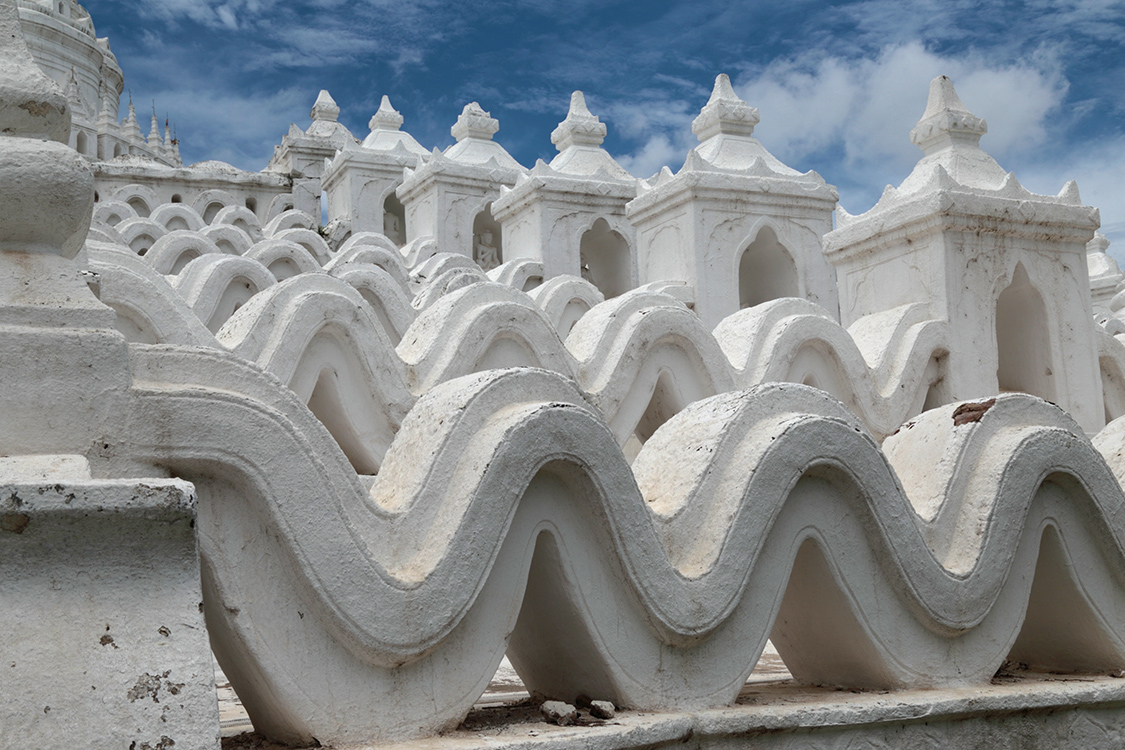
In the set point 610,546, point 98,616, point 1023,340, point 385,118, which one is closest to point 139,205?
point 385,118

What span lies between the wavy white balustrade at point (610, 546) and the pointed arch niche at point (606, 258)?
→ 7231mm

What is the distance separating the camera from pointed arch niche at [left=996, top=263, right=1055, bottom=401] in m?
6.69

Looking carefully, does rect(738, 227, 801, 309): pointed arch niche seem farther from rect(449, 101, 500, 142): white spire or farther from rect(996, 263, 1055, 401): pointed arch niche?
rect(449, 101, 500, 142): white spire

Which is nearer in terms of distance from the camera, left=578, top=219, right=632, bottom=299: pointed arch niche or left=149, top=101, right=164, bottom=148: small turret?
left=578, top=219, right=632, bottom=299: pointed arch niche

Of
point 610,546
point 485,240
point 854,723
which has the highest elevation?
point 485,240

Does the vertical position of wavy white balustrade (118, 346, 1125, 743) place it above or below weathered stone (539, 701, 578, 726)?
above

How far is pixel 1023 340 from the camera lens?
6.90 m

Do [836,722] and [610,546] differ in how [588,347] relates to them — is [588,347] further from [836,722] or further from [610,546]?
[836,722]

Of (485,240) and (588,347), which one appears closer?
(588,347)

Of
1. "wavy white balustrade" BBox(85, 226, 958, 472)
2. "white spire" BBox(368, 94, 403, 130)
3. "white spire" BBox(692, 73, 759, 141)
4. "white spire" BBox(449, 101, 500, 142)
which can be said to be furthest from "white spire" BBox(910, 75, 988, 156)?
"white spire" BBox(368, 94, 403, 130)

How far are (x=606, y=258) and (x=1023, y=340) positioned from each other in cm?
528

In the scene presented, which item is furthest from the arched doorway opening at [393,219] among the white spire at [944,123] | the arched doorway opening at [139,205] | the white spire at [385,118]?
the white spire at [944,123]

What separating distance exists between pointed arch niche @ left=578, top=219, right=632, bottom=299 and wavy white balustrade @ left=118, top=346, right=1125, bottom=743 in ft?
23.7

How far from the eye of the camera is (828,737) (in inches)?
117
